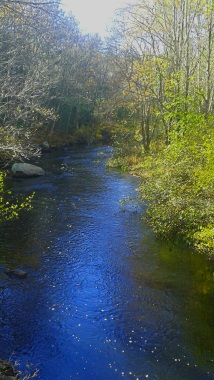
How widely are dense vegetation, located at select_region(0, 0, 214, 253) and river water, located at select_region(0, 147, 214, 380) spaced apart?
4.37 feet

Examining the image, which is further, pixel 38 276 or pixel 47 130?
pixel 47 130

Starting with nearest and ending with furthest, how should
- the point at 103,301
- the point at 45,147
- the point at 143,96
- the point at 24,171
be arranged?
the point at 103,301 < the point at 24,171 < the point at 143,96 < the point at 45,147

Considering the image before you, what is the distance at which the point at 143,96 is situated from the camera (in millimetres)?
22531

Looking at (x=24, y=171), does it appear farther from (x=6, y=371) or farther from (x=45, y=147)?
(x=6, y=371)

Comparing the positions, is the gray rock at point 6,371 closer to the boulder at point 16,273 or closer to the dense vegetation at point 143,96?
the boulder at point 16,273

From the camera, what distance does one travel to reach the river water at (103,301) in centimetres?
639

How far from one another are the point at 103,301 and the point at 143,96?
16.8 metres

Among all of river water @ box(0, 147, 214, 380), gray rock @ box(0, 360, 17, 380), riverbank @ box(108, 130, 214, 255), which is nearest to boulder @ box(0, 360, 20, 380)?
gray rock @ box(0, 360, 17, 380)

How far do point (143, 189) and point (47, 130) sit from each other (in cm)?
2578

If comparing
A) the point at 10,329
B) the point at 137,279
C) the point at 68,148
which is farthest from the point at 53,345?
the point at 68,148

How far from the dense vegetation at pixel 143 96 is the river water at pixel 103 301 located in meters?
1.33

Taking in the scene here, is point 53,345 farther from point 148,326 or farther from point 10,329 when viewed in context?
point 148,326

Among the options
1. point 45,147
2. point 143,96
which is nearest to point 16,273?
point 143,96

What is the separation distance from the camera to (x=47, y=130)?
3722 centimetres
